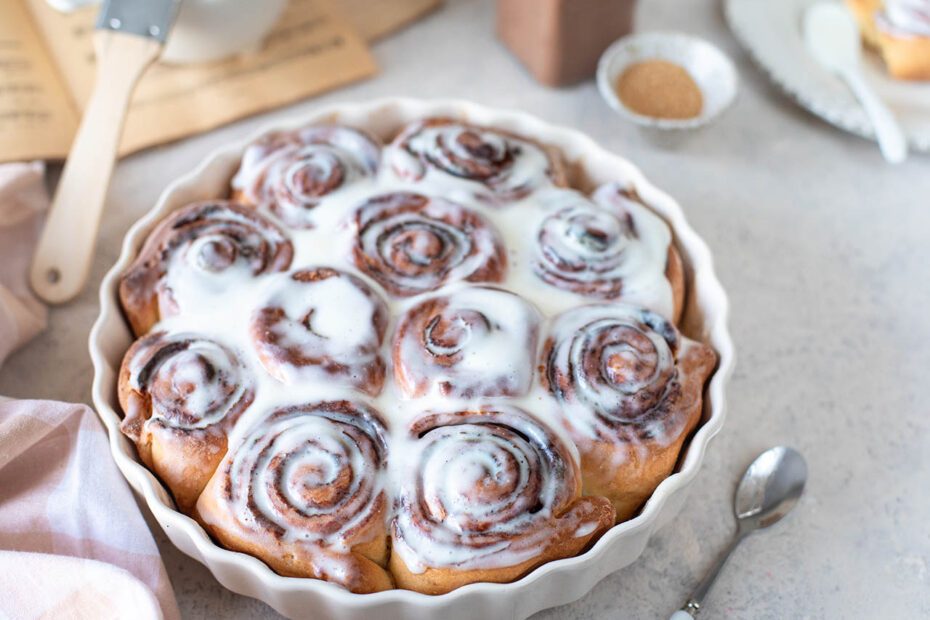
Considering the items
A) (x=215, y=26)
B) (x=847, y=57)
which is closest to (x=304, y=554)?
(x=215, y=26)

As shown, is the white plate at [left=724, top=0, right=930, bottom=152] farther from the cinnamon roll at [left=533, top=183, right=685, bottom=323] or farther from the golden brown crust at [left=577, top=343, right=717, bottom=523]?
the golden brown crust at [left=577, top=343, right=717, bottom=523]

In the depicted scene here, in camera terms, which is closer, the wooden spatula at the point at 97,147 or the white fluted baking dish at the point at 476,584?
the white fluted baking dish at the point at 476,584

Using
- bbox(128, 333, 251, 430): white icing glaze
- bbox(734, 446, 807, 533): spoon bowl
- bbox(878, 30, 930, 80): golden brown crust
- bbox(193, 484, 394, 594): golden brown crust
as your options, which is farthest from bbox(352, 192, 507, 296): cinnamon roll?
bbox(878, 30, 930, 80): golden brown crust

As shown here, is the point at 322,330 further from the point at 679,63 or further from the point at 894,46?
the point at 894,46

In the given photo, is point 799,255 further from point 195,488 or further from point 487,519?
point 195,488

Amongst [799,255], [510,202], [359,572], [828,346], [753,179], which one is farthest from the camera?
[753,179]

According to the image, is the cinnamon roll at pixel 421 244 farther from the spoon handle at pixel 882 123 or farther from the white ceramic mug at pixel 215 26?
the spoon handle at pixel 882 123

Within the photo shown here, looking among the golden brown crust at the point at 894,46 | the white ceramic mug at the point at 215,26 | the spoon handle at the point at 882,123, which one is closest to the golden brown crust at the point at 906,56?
the golden brown crust at the point at 894,46

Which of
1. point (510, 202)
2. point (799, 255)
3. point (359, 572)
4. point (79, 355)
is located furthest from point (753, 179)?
point (79, 355)
